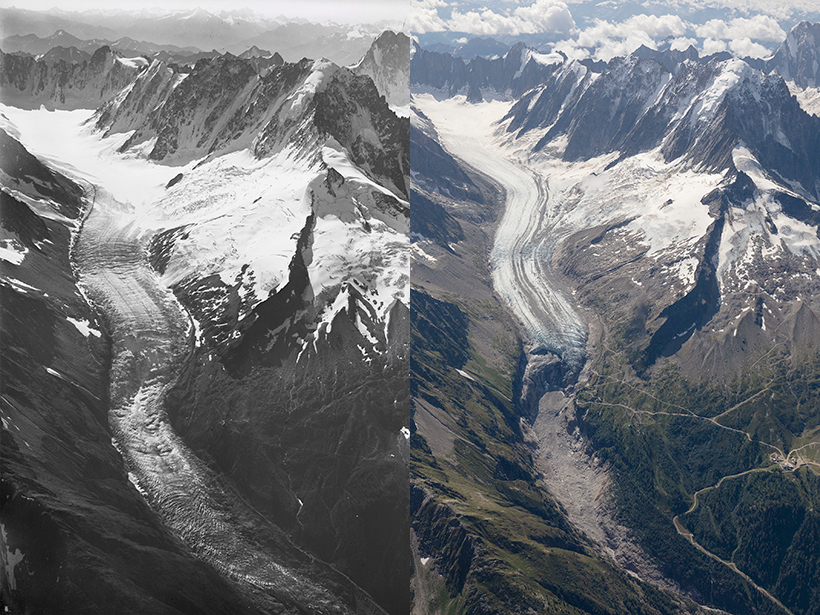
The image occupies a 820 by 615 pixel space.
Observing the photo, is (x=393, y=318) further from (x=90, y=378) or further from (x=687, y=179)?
(x=687, y=179)

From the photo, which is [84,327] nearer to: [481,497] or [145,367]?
[145,367]

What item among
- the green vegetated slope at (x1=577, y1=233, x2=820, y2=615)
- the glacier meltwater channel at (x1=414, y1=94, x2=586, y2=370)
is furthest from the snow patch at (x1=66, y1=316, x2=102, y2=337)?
the glacier meltwater channel at (x1=414, y1=94, x2=586, y2=370)

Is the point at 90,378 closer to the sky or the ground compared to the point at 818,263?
closer to the sky

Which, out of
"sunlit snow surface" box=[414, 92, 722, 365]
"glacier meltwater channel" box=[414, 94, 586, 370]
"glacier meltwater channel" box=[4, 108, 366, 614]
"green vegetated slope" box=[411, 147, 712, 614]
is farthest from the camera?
"sunlit snow surface" box=[414, 92, 722, 365]

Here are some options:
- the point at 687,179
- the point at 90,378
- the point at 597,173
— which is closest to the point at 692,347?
the point at 687,179

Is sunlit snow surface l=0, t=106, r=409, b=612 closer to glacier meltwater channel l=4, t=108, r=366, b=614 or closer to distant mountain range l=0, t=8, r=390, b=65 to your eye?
glacier meltwater channel l=4, t=108, r=366, b=614

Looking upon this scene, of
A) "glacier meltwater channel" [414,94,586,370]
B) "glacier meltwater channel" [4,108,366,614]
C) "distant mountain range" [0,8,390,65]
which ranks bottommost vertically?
"glacier meltwater channel" [414,94,586,370]

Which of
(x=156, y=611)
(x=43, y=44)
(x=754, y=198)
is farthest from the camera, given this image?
(x=754, y=198)
